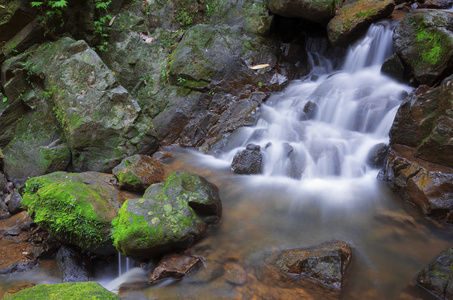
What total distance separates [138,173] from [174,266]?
7.37ft

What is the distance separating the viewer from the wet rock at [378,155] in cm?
552

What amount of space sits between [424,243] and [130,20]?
932 centimetres

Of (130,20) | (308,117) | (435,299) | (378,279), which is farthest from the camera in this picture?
(130,20)

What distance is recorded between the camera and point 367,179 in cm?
545

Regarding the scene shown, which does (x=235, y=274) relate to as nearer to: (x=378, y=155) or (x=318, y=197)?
(x=318, y=197)

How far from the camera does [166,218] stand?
12.8 feet

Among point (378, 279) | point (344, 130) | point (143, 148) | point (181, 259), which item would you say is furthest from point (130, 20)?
point (378, 279)

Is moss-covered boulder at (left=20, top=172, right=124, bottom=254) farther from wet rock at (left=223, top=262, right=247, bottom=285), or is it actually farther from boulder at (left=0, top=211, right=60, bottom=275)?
wet rock at (left=223, top=262, right=247, bottom=285)

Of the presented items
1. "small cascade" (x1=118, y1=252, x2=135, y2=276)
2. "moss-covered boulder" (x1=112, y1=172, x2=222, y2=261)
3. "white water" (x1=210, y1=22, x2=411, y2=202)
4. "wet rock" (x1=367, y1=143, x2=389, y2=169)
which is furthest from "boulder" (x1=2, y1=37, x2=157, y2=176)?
"wet rock" (x1=367, y1=143, x2=389, y2=169)

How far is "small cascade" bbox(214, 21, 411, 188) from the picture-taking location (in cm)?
589

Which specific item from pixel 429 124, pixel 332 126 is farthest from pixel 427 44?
pixel 332 126

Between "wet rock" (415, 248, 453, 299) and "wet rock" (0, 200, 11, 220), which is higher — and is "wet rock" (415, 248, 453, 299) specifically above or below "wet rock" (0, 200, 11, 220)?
above

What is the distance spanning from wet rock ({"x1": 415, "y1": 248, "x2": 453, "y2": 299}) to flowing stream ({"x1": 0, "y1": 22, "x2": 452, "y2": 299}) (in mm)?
169

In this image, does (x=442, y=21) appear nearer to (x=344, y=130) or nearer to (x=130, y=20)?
(x=344, y=130)
